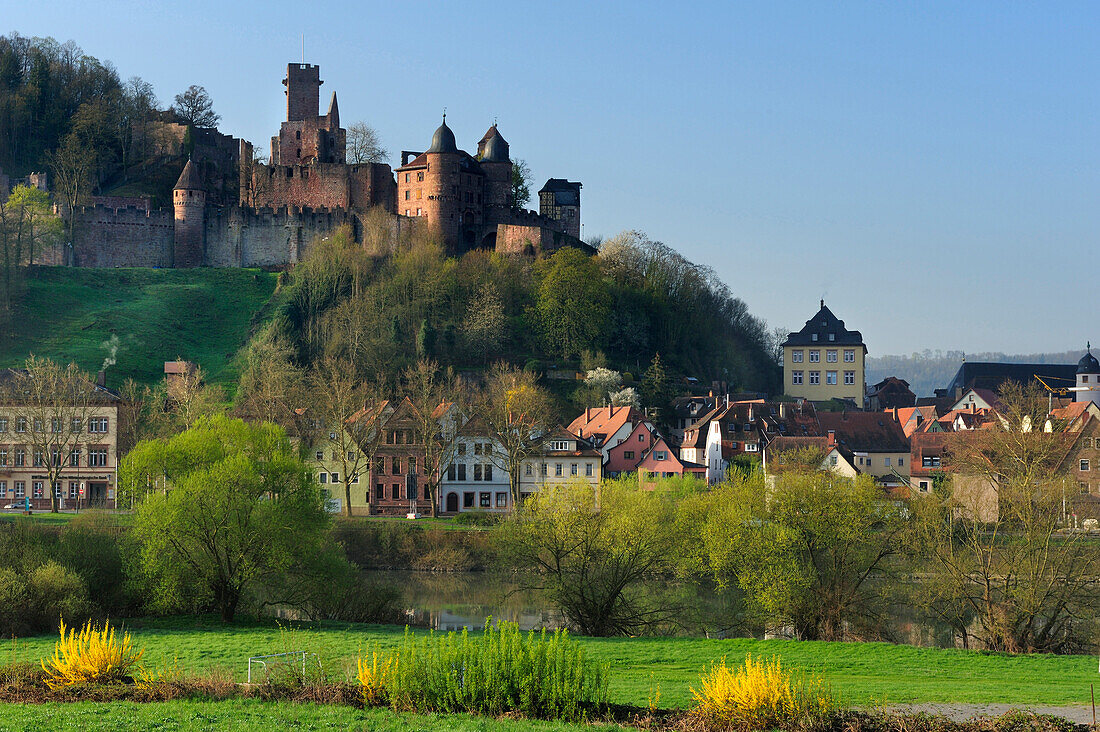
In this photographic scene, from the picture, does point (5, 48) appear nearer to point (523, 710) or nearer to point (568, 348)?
point (568, 348)

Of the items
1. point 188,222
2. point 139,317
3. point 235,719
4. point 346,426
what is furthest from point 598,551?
point 188,222

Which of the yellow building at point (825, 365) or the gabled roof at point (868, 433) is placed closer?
the gabled roof at point (868, 433)

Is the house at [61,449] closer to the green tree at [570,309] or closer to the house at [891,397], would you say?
the green tree at [570,309]

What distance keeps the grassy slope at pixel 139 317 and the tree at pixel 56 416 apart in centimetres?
958

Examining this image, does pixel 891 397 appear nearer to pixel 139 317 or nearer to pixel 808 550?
pixel 139 317

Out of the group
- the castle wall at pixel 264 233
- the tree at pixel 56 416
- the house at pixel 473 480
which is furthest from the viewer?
the castle wall at pixel 264 233

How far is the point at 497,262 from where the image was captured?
8512 centimetres

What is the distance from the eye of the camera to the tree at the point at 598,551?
33.4 metres

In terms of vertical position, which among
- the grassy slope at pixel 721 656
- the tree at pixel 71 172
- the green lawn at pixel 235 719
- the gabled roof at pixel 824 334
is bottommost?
the grassy slope at pixel 721 656

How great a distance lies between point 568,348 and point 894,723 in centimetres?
6481

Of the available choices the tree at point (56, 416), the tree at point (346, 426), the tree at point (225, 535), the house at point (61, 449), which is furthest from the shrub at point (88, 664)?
the house at point (61, 449)

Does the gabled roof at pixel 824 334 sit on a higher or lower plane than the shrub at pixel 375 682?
higher

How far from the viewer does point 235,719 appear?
1672 centimetres

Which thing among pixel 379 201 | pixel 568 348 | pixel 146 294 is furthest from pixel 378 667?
pixel 379 201
